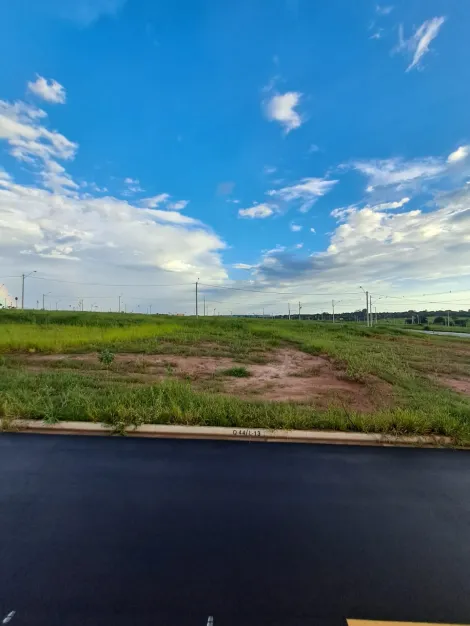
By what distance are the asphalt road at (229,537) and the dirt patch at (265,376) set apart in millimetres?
2654

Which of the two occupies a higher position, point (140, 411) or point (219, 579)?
point (140, 411)

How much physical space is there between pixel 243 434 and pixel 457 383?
7.39 metres

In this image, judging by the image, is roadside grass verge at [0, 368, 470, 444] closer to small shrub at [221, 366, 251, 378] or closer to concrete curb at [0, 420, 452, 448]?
concrete curb at [0, 420, 452, 448]

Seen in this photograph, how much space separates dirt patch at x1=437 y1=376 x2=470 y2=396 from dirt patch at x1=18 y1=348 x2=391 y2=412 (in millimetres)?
1912

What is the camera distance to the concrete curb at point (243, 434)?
4.14 m

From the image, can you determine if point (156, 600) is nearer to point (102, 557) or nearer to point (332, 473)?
point (102, 557)

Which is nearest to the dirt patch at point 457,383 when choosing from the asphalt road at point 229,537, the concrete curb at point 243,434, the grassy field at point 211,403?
the grassy field at point 211,403

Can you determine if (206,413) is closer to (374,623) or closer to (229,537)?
(229,537)

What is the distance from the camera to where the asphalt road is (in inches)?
72.6

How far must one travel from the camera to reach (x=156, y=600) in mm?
1851

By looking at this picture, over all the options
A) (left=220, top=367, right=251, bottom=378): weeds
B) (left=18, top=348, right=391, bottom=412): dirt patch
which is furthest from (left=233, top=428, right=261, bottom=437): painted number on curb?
(left=220, top=367, right=251, bottom=378): weeds

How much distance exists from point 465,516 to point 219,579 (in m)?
2.14

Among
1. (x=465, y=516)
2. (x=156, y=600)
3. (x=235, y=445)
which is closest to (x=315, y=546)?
(x=156, y=600)

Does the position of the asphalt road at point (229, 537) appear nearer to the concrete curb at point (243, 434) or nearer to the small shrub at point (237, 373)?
the concrete curb at point (243, 434)
